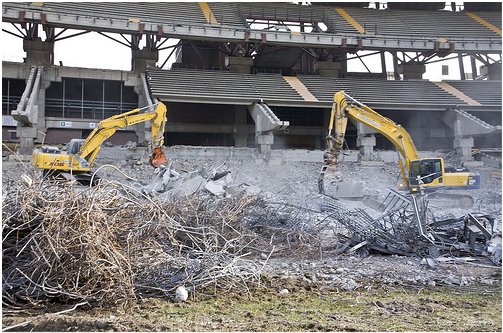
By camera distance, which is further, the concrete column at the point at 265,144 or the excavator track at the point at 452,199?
the concrete column at the point at 265,144

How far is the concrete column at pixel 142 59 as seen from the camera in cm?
2586

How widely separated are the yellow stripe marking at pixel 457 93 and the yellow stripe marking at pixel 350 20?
5784 mm

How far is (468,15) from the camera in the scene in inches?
1292

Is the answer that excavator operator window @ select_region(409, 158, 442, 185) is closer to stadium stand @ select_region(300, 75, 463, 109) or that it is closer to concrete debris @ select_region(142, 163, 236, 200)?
concrete debris @ select_region(142, 163, 236, 200)

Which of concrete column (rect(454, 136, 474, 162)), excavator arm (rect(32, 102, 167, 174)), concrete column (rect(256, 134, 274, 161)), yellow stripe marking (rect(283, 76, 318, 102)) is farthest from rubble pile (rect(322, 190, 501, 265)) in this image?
yellow stripe marking (rect(283, 76, 318, 102))

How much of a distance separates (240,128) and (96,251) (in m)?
21.8

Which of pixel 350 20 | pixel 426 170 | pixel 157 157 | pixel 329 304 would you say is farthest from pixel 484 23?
pixel 329 304

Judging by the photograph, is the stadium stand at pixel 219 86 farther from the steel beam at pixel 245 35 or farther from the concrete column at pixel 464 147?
the concrete column at pixel 464 147

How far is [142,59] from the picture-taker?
2600 centimetres

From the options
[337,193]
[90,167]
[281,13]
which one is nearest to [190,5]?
[281,13]

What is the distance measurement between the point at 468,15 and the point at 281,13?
13.4 meters

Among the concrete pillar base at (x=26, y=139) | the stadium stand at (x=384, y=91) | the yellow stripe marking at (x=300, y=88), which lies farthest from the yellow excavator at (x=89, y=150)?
the stadium stand at (x=384, y=91)

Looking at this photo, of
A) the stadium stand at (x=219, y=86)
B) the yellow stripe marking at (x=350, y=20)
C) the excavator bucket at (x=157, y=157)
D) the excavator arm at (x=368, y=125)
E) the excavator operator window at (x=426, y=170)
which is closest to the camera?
the excavator operator window at (x=426, y=170)

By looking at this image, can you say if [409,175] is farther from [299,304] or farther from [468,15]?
[468,15]
